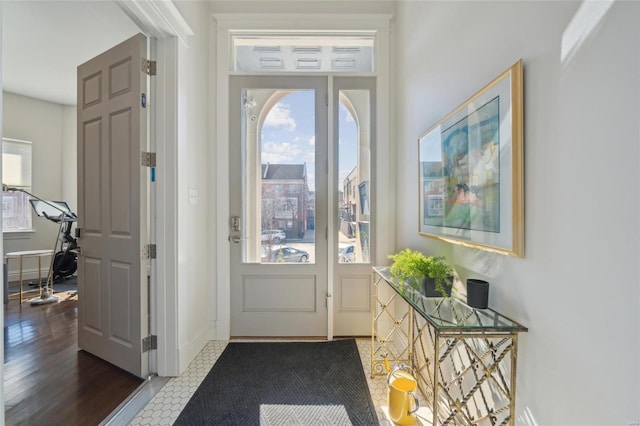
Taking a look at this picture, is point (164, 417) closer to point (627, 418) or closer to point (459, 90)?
point (627, 418)

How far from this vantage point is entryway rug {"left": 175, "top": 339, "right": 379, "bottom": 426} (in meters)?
1.50

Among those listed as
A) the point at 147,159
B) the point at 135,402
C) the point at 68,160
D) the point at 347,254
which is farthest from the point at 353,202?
the point at 68,160

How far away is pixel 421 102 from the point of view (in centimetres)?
186

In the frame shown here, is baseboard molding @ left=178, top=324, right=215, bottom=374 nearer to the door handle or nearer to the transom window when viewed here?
the door handle

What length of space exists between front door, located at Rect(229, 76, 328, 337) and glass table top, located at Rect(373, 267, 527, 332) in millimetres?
1165

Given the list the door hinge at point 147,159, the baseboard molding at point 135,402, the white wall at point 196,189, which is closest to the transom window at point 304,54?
the white wall at point 196,189

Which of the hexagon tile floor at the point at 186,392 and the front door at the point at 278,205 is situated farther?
the front door at the point at 278,205

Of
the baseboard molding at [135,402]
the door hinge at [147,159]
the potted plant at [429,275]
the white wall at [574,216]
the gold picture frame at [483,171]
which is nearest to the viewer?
the white wall at [574,216]

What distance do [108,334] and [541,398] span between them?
2.56 meters

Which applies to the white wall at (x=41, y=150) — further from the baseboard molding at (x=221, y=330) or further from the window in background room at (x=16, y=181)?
the baseboard molding at (x=221, y=330)

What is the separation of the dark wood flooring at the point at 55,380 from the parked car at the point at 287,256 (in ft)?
4.10

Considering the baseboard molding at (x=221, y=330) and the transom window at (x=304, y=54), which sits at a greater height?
the transom window at (x=304, y=54)

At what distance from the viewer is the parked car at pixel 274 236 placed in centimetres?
244

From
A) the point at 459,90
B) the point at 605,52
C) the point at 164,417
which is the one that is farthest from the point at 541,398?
the point at 164,417
